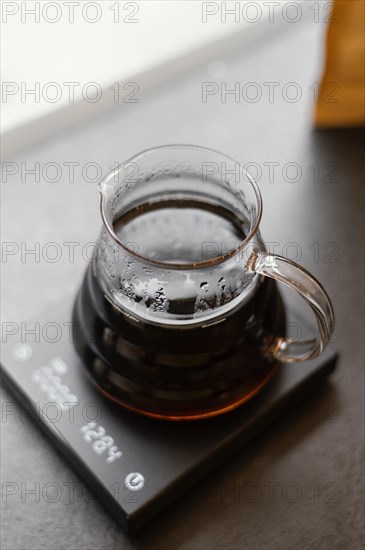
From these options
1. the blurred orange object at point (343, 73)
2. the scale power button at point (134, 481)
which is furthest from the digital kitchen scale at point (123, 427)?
the blurred orange object at point (343, 73)

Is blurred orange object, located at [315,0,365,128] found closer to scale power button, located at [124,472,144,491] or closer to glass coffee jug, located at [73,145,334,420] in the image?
glass coffee jug, located at [73,145,334,420]

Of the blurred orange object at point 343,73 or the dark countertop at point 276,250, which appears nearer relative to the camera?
the dark countertop at point 276,250

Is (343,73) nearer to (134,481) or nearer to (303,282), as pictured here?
(303,282)

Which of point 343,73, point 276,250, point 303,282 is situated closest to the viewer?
point 303,282

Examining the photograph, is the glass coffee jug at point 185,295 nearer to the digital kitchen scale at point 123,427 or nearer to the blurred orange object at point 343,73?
the digital kitchen scale at point 123,427

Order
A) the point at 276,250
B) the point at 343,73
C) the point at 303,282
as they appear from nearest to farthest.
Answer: the point at 303,282, the point at 276,250, the point at 343,73

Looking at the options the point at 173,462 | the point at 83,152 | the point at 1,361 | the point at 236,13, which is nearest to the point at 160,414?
the point at 173,462

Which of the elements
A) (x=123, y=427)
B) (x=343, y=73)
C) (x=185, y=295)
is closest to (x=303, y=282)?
(x=185, y=295)

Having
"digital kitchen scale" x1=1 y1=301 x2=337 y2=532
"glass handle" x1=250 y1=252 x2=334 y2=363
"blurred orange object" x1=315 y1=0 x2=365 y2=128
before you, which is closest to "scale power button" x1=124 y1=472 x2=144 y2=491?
"digital kitchen scale" x1=1 y1=301 x2=337 y2=532
